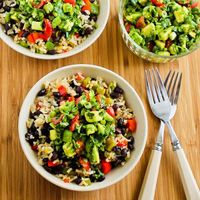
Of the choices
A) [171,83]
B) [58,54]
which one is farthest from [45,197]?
[171,83]

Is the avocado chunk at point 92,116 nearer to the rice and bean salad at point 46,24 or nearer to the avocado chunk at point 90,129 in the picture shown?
the avocado chunk at point 90,129

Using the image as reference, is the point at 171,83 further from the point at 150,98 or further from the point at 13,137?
the point at 13,137

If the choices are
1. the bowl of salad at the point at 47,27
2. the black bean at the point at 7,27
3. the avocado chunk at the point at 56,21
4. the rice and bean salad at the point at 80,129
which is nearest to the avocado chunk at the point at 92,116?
the rice and bean salad at the point at 80,129

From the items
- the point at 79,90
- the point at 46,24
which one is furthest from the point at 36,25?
the point at 79,90

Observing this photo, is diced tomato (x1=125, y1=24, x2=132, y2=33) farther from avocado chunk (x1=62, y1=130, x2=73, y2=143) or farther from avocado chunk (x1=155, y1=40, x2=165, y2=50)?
avocado chunk (x1=62, y1=130, x2=73, y2=143)

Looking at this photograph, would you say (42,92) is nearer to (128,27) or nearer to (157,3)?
(128,27)

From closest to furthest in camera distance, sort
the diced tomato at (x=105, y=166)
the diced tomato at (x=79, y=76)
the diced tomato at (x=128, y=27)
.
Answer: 1. the diced tomato at (x=105, y=166)
2. the diced tomato at (x=79, y=76)
3. the diced tomato at (x=128, y=27)

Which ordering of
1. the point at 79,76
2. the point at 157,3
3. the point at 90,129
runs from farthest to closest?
1. the point at 157,3
2. the point at 79,76
3. the point at 90,129
